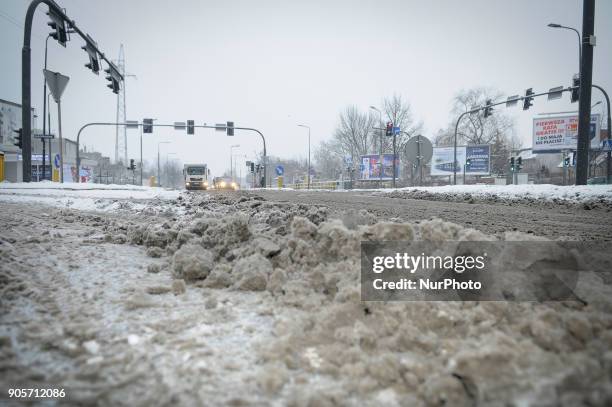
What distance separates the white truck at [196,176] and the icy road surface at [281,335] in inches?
1254

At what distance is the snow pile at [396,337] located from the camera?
115 cm

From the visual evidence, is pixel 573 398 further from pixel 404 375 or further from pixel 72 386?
pixel 72 386

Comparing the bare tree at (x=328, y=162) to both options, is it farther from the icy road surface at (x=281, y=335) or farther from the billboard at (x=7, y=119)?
the icy road surface at (x=281, y=335)

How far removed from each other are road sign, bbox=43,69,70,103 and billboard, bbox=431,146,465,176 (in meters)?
48.4

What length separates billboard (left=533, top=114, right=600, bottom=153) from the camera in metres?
39.7

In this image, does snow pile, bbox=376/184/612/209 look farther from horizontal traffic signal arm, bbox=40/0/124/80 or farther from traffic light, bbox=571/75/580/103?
horizontal traffic signal arm, bbox=40/0/124/80

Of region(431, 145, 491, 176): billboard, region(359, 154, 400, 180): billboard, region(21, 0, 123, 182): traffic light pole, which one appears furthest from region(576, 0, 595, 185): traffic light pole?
region(359, 154, 400, 180): billboard

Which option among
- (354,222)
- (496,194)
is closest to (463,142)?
(496,194)

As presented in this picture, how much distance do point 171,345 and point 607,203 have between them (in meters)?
9.43

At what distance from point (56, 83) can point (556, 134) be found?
47.4 metres

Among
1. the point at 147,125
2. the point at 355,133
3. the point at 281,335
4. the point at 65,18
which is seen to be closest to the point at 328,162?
the point at 355,133

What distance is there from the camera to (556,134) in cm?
4091

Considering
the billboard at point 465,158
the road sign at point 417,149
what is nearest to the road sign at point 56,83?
the road sign at point 417,149

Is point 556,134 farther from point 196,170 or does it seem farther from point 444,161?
point 196,170
